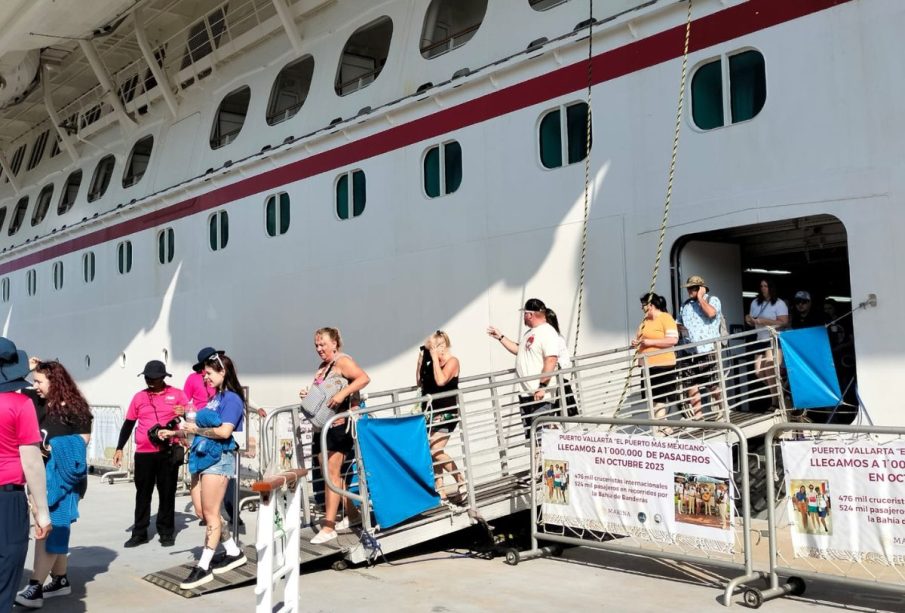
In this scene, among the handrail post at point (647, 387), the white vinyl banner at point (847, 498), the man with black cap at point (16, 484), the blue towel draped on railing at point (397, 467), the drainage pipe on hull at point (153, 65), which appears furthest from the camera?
the drainage pipe on hull at point (153, 65)

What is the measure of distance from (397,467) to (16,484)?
283 cm

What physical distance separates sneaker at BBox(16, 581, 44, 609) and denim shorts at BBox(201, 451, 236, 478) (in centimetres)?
127

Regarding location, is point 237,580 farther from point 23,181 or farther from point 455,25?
point 23,181

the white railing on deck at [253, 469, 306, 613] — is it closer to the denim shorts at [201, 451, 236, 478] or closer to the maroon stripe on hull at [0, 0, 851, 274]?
the denim shorts at [201, 451, 236, 478]

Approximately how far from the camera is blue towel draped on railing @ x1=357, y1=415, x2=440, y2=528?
6.43 m

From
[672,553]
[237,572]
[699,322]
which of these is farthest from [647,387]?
[237,572]

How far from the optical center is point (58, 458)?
5688 millimetres

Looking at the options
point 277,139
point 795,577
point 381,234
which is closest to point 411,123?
point 381,234

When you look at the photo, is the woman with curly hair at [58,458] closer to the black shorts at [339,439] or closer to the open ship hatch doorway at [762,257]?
the black shorts at [339,439]

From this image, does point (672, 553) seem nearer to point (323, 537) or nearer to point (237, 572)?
point (323, 537)

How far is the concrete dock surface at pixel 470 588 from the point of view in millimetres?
5406

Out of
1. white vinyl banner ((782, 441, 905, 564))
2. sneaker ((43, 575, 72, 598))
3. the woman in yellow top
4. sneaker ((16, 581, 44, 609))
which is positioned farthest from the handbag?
white vinyl banner ((782, 441, 905, 564))

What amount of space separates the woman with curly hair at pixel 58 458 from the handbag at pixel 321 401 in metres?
1.60

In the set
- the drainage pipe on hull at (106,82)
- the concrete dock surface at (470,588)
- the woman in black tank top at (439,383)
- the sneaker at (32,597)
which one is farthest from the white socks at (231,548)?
the drainage pipe on hull at (106,82)
